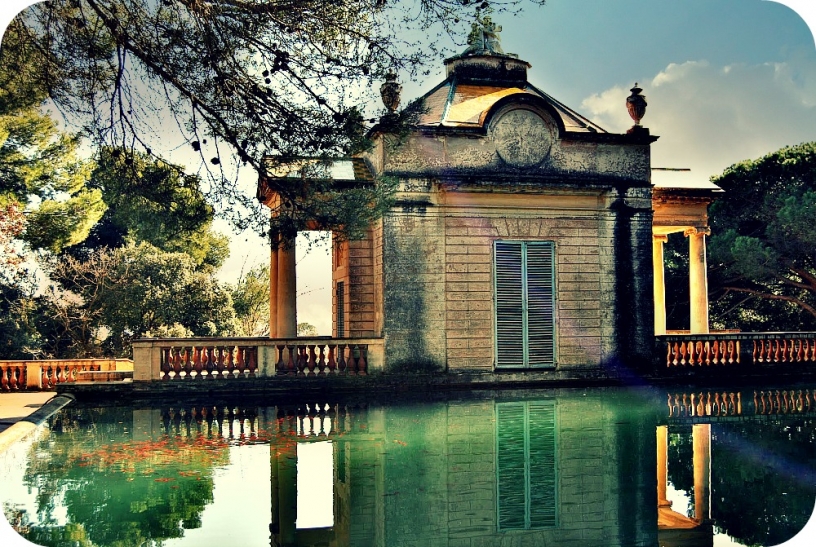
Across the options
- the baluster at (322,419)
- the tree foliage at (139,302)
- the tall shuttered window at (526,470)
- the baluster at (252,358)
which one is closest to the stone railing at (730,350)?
the tall shuttered window at (526,470)

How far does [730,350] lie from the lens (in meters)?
17.2

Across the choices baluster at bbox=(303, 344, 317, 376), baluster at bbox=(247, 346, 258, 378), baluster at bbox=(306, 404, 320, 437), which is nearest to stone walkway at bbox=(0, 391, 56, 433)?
baluster at bbox=(247, 346, 258, 378)

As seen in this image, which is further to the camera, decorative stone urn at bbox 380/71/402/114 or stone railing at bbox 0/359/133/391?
stone railing at bbox 0/359/133/391

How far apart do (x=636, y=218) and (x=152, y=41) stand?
34.0ft

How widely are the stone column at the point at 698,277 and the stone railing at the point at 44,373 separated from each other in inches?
473

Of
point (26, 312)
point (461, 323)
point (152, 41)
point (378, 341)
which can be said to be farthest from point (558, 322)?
point (26, 312)

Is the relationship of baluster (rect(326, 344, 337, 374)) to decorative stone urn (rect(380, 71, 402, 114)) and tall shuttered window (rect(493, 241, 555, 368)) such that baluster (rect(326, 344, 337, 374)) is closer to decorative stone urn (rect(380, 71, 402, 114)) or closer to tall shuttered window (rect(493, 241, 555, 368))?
tall shuttered window (rect(493, 241, 555, 368))

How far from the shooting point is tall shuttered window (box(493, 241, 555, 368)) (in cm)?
1625

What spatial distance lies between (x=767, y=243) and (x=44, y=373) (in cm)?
2042

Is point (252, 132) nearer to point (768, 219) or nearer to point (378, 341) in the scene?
point (378, 341)

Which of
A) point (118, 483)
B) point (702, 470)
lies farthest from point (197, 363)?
point (702, 470)

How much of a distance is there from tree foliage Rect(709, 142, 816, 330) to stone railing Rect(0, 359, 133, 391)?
18.4m

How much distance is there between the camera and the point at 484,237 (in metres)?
16.2

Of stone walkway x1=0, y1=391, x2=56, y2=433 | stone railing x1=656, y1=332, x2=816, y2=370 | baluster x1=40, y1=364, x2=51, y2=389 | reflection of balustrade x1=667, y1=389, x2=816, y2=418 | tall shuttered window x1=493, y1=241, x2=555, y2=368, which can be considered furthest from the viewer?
stone railing x1=656, y1=332, x2=816, y2=370
